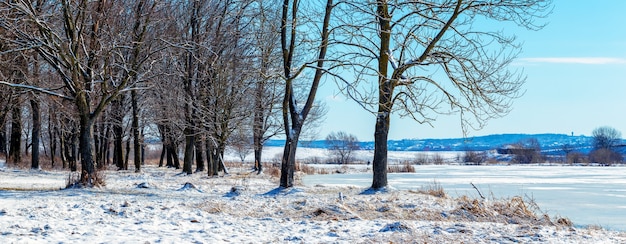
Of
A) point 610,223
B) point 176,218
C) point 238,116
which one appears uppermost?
point 238,116

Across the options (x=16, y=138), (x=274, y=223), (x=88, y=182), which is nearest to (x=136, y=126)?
(x=16, y=138)

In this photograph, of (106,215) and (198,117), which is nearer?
(106,215)

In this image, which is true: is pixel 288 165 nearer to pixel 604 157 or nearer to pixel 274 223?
pixel 274 223

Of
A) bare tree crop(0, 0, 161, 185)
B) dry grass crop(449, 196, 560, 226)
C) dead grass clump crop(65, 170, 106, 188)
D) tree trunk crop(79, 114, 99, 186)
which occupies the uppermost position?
bare tree crop(0, 0, 161, 185)

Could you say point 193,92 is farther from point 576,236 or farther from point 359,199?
point 576,236

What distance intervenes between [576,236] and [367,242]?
300 centimetres

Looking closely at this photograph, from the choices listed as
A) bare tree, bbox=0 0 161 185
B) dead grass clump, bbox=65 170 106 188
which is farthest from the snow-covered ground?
bare tree, bbox=0 0 161 185

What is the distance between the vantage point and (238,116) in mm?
24766

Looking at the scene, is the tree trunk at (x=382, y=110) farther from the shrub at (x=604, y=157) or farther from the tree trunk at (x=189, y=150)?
the shrub at (x=604, y=157)

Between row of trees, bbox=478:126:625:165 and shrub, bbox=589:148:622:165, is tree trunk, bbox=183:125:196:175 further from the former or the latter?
shrub, bbox=589:148:622:165

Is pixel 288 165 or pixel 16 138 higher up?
pixel 16 138

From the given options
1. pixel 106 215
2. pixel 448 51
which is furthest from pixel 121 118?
pixel 106 215

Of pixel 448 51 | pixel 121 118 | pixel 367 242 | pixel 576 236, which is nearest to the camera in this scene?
pixel 367 242

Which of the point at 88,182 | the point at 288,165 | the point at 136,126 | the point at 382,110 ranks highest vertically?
the point at 136,126
